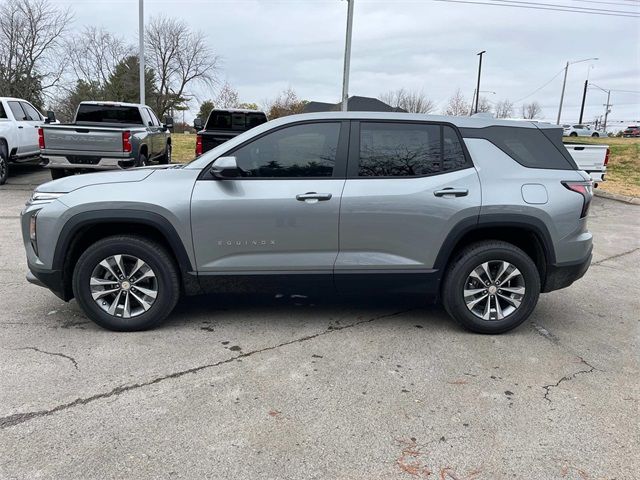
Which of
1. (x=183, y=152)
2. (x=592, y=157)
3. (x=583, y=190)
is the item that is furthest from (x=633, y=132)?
(x=583, y=190)

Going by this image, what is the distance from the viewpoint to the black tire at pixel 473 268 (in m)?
4.07

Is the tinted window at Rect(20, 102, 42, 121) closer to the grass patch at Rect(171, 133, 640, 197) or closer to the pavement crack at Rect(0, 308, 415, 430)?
the grass patch at Rect(171, 133, 640, 197)

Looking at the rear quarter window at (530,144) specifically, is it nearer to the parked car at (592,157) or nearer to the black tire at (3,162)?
the parked car at (592,157)

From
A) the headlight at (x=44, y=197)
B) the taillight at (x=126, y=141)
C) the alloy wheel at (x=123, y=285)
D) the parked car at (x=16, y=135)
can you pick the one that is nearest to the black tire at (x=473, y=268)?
the alloy wheel at (x=123, y=285)

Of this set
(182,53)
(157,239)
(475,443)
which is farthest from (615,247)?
(182,53)

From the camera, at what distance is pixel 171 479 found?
7.84ft

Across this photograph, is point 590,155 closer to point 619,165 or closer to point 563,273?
point 563,273

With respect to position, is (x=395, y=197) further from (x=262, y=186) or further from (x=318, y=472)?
(x=318, y=472)

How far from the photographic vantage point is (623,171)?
19.9 meters

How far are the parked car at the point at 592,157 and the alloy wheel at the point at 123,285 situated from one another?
10338 millimetres

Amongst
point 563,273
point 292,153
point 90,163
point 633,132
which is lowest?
point 563,273

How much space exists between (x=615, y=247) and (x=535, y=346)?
4.90m

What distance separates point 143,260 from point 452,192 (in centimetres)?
249

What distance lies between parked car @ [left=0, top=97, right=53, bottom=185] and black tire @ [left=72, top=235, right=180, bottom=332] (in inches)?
360
